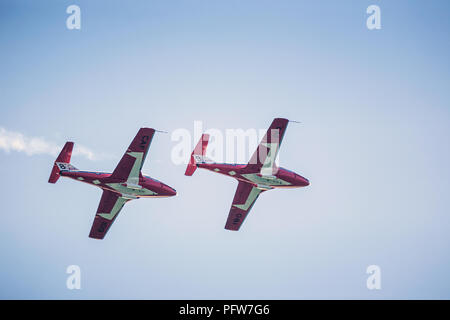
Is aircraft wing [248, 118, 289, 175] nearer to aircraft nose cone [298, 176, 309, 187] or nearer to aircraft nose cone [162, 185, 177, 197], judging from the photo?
aircraft nose cone [298, 176, 309, 187]

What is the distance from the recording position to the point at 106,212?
280 feet

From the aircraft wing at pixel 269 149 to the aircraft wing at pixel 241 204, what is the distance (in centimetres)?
423

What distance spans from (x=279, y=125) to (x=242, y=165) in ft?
24.3

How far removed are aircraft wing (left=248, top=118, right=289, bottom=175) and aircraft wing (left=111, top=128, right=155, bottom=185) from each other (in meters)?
12.2

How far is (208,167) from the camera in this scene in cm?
8244

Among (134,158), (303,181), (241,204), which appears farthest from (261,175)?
(134,158)

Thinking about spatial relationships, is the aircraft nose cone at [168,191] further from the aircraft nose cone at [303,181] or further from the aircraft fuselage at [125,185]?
the aircraft nose cone at [303,181]

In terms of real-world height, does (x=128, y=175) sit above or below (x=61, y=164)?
below

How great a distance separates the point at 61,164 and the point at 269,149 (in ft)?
76.0

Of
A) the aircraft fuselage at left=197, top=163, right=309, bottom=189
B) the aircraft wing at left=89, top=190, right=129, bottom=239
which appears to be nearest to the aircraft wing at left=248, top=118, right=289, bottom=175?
the aircraft fuselage at left=197, top=163, right=309, bottom=189

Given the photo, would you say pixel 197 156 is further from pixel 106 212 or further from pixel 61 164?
A: pixel 61 164

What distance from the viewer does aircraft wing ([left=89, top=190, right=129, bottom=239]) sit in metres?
84.7
